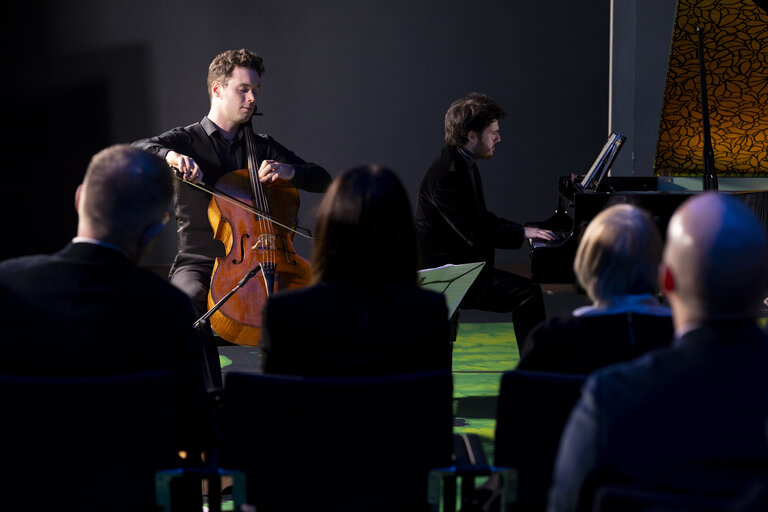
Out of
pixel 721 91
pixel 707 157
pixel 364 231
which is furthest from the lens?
pixel 721 91

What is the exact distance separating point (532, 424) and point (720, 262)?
0.60 m

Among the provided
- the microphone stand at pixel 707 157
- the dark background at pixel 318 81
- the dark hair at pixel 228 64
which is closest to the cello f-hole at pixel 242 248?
the dark hair at pixel 228 64

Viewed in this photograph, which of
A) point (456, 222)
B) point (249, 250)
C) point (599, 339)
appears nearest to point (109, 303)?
point (599, 339)

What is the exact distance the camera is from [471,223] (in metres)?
3.59

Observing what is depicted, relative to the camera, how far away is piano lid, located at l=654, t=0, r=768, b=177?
4.45 m

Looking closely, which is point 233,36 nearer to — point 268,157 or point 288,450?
point 268,157

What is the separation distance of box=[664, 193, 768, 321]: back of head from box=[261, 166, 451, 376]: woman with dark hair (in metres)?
0.65

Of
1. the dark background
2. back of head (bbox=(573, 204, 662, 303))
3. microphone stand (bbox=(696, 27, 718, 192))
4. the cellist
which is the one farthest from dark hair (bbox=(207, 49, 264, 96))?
the dark background

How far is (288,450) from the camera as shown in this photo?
1.47m

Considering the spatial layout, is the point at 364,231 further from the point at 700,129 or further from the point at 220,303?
the point at 700,129

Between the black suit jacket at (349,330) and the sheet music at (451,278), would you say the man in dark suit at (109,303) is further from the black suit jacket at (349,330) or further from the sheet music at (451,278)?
the sheet music at (451,278)

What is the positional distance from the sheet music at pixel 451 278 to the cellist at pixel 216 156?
739mm

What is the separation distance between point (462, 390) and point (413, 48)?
4486 mm

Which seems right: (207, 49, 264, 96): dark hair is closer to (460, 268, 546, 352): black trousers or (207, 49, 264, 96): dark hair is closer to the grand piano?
(460, 268, 546, 352): black trousers
